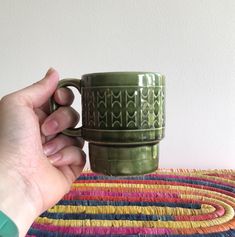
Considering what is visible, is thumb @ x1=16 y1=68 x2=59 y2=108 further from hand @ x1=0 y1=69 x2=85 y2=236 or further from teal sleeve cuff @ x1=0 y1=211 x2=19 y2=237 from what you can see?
teal sleeve cuff @ x1=0 y1=211 x2=19 y2=237

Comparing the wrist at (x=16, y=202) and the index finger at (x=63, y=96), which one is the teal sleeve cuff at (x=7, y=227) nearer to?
the wrist at (x=16, y=202)

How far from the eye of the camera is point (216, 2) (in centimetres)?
114

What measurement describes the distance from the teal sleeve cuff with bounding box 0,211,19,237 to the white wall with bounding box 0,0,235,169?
699 mm

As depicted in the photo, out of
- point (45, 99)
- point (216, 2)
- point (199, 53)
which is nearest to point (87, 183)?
point (45, 99)

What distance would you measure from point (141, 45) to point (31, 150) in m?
0.63

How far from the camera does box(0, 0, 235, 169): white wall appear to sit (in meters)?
1.15

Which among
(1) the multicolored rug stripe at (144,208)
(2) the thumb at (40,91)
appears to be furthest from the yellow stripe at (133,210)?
(2) the thumb at (40,91)

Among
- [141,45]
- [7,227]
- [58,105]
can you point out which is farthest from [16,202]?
[141,45]

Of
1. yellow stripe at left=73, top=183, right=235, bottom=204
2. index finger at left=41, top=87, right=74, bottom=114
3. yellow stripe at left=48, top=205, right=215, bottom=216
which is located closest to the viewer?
index finger at left=41, top=87, right=74, bottom=114

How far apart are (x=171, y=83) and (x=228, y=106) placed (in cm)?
20

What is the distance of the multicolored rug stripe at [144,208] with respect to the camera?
2.20 ft

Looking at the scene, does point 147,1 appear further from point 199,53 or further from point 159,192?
point 159,192

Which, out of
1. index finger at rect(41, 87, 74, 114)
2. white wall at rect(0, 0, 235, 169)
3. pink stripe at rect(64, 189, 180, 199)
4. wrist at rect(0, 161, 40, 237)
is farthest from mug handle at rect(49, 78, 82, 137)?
white wall at rect(0, 0, 235, 169)

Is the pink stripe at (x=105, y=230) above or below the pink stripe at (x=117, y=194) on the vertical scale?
above
